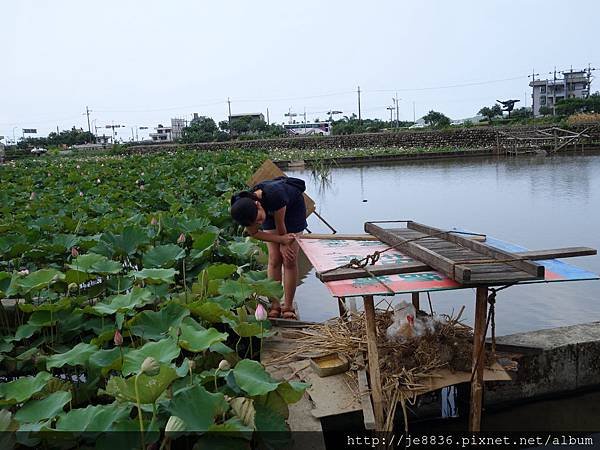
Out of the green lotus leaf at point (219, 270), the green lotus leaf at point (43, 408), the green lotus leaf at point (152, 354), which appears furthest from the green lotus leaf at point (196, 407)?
the green lotus leaf at point (219, 270)

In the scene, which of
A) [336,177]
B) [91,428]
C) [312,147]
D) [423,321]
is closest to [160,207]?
[423,321]

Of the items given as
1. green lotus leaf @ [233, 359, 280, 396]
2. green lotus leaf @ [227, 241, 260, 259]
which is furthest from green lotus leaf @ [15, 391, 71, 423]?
green lotus leaf @ [227, 241, 260, 259]

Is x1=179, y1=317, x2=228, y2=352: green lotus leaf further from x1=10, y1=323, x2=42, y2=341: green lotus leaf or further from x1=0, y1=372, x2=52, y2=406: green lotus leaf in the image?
x1=10, y1=323, x2=42, y2=341: green lotus leaf

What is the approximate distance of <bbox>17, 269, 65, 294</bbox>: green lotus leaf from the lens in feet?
9.41

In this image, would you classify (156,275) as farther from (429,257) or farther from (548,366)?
(548,366)

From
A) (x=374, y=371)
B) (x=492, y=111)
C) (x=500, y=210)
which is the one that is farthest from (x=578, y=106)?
Answer: (x=374, y=371)

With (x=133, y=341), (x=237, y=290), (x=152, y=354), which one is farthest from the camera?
(x=237, y=290)

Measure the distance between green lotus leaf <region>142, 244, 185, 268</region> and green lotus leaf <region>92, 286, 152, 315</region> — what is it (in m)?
0.58

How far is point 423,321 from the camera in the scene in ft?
9.23

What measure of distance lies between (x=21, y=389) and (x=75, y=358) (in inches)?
9.7

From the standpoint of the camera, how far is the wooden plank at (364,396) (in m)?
2.21

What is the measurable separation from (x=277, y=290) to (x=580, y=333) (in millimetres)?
1662

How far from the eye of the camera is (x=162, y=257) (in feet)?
11.0

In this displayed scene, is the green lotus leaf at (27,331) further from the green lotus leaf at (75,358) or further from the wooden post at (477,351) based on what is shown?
the wooden post at (477,351)
